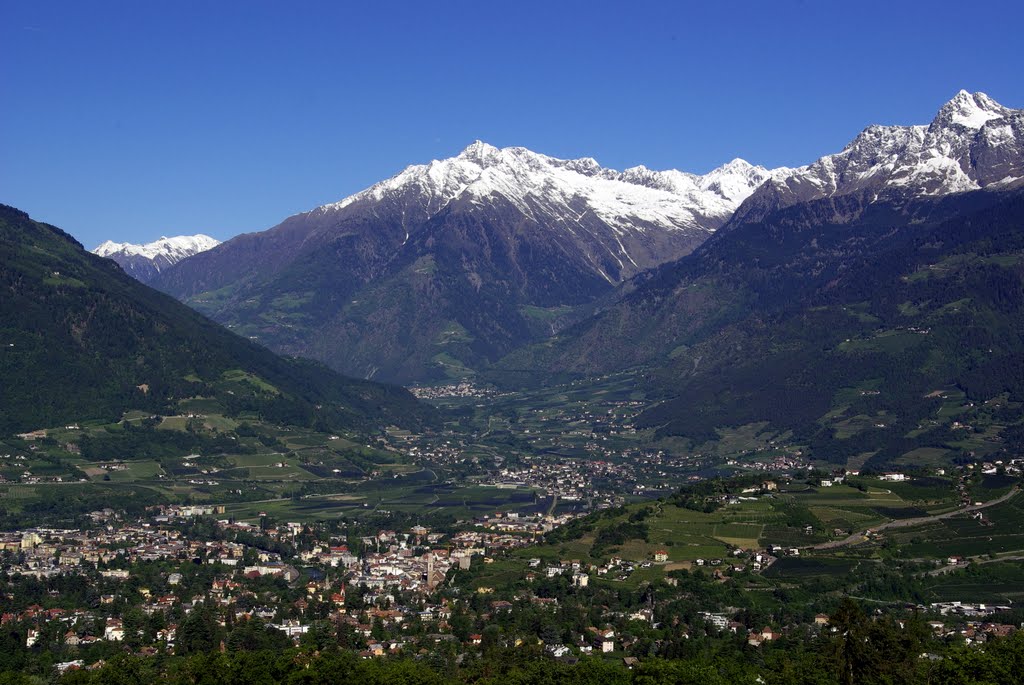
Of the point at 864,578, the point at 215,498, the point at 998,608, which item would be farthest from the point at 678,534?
the point at 215,498

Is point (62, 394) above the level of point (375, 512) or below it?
above

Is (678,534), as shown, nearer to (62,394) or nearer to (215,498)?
(215,498)

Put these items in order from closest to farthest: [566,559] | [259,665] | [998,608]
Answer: [259,665] < [998,608] < [566,559]

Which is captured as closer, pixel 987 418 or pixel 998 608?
pixel 998 608

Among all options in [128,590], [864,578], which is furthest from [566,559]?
[128,590]

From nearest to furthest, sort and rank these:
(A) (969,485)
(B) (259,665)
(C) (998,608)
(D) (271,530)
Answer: (B) (259,665) < (C) (998,608) < (A) (969,485) < (D) (271,530)

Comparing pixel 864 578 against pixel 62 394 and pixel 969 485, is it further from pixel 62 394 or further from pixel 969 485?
pixel 62 394

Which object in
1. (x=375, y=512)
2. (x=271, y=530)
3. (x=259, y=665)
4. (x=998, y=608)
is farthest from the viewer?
(x=375, y=512)

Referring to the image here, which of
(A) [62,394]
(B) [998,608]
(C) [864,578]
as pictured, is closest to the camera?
(B) [998,608]

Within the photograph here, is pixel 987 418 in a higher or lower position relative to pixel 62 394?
lower

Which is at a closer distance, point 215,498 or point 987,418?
point 215,498
